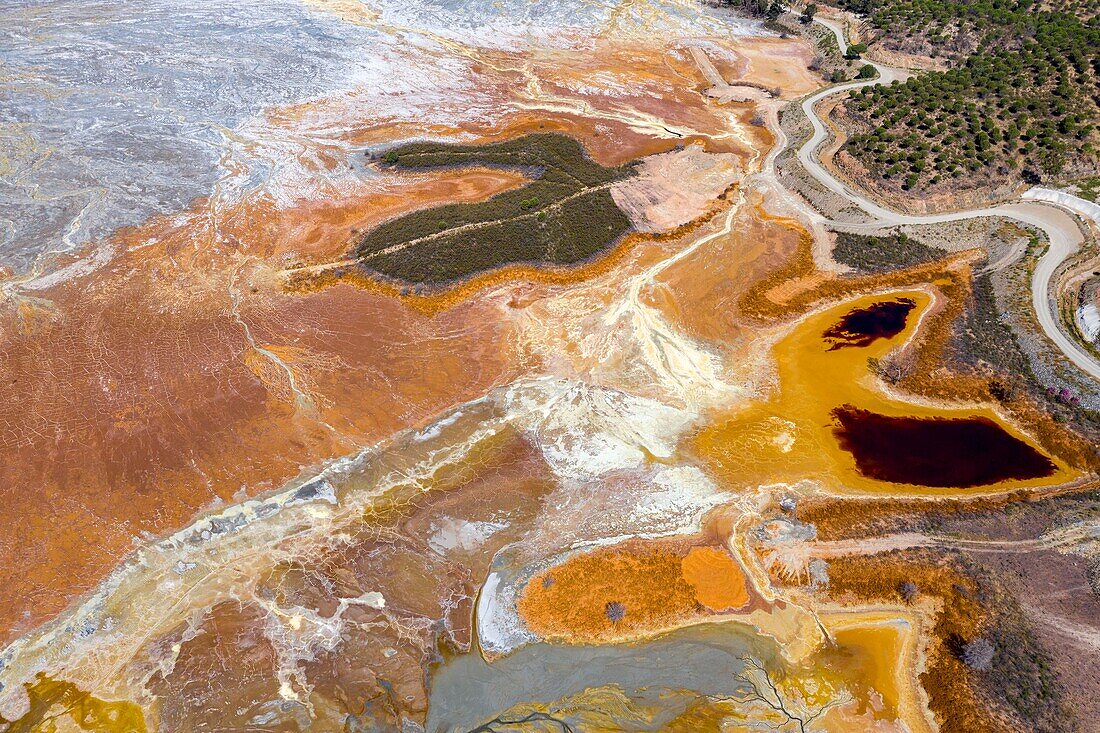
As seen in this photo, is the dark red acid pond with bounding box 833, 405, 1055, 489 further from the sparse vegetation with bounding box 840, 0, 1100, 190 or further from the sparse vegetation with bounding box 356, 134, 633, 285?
the sparse vegetation with bounding box 840, 0, 1100, 190

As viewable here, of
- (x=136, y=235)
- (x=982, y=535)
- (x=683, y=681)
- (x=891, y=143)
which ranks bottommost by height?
(x=136, y=235)

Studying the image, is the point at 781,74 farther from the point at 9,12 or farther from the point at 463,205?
the point at 9,12

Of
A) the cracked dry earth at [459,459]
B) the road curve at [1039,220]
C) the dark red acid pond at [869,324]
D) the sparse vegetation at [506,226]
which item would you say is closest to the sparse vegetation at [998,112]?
the road curve at [1039,220]

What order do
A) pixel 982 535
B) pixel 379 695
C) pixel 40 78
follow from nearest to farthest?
pixel 379 695 → pixel 982 535 → pixel 40 78

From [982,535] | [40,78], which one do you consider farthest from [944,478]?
[40,78]

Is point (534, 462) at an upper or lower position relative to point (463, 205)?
lower
